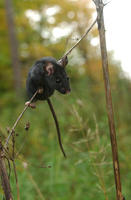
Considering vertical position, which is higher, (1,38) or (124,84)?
(1,38)

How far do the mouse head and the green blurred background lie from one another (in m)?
0.06

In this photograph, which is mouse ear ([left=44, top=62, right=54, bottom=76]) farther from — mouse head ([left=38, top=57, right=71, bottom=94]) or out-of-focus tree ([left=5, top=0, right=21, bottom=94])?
out-of-focus tree ([left=5, top=0, right=21, bottom=94])

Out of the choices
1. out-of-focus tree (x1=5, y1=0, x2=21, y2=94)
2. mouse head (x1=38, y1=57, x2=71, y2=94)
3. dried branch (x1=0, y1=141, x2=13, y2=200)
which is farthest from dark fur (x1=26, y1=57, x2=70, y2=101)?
out-of-focus tree (x1=5, y1=0, x2=21, y2=94)

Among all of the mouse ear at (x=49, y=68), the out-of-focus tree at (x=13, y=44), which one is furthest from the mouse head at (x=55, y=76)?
the out-of-focus tree at (x=13, y=44)

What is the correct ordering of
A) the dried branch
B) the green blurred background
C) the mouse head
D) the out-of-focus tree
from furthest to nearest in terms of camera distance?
the out-of-focus tree
the green blurred background
the mouse head
the dried branch

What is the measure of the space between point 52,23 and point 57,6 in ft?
2.78

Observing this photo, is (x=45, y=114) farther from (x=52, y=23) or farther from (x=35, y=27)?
(x=35, y=27)

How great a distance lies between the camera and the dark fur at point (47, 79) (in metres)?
1.57

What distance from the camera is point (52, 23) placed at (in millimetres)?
14344

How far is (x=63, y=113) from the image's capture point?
4.11 m

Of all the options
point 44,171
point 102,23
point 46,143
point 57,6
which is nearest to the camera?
point 102,23

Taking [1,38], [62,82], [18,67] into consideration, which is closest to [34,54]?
[1,38]

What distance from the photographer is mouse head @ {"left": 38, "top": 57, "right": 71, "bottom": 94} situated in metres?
1.55

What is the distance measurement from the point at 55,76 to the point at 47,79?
0.33 ft
